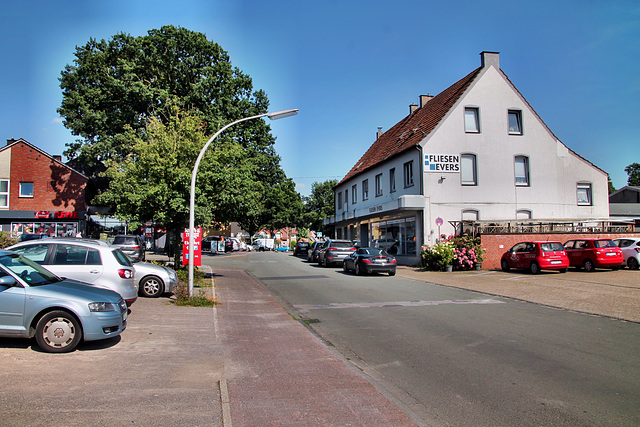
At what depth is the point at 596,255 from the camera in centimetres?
2052

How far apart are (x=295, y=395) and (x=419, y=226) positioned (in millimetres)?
23033

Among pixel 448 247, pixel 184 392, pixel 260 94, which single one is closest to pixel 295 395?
pixel 184 392

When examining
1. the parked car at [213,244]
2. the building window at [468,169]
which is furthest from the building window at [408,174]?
the parked car at [213,244]

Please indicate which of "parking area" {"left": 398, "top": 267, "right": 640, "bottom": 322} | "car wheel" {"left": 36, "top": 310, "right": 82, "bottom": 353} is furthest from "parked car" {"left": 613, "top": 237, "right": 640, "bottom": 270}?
"car wheel" {"left": 36, "top": 310, "right": 82, "bottom": 353}

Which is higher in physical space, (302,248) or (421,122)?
(421,122)

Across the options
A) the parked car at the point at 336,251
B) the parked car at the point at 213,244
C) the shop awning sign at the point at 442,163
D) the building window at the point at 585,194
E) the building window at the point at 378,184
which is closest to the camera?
Answer: the parked car at the point at 336,251

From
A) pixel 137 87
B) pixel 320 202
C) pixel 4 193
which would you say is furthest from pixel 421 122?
pixel 320 202

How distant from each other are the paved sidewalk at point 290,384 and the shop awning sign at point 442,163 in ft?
64.1

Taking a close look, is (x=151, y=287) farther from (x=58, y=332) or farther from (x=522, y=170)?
(x=522, y=170)

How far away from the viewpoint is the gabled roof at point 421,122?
28453mm

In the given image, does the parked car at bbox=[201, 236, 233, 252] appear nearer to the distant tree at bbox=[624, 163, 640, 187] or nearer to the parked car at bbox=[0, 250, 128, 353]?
the parked car at bbox=[0, 250, 128, 353]

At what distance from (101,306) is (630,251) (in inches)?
913

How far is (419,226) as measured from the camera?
2714 cm

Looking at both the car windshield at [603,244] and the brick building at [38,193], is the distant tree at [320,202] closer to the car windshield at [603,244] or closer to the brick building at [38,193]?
the brick building at [38,193]
